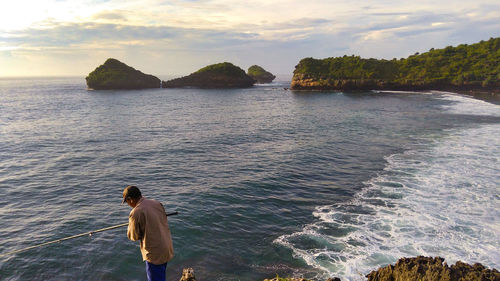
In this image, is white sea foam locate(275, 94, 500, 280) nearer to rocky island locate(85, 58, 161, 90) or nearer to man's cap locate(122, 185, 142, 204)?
man's cap locate(122, 185, 142, 204)

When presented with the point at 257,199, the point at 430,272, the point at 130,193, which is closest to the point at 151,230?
the point at 130,193


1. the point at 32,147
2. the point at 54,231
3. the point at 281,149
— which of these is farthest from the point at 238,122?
the point at 54,231

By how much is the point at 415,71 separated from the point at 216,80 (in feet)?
261

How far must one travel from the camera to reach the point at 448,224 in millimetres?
12922

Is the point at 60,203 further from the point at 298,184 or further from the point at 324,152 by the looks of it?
the point at 324,152

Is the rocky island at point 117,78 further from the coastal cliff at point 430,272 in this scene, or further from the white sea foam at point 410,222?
the coastal cliff at point 430,272

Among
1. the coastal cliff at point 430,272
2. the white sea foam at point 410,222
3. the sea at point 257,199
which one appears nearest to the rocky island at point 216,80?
the sea at point 257,199

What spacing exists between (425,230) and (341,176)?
7646 millimetres

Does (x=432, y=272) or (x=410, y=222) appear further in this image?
(x=410, y=222)

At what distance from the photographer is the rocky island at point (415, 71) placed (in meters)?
93.1

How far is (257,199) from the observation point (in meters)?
16.4

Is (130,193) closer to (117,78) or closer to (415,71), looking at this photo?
(415,71)

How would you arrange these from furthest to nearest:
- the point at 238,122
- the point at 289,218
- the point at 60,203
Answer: the point at 238,122 → the point at 60,203 → the point at 289,218

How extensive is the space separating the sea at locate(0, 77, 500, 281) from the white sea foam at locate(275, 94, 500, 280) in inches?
2.8
